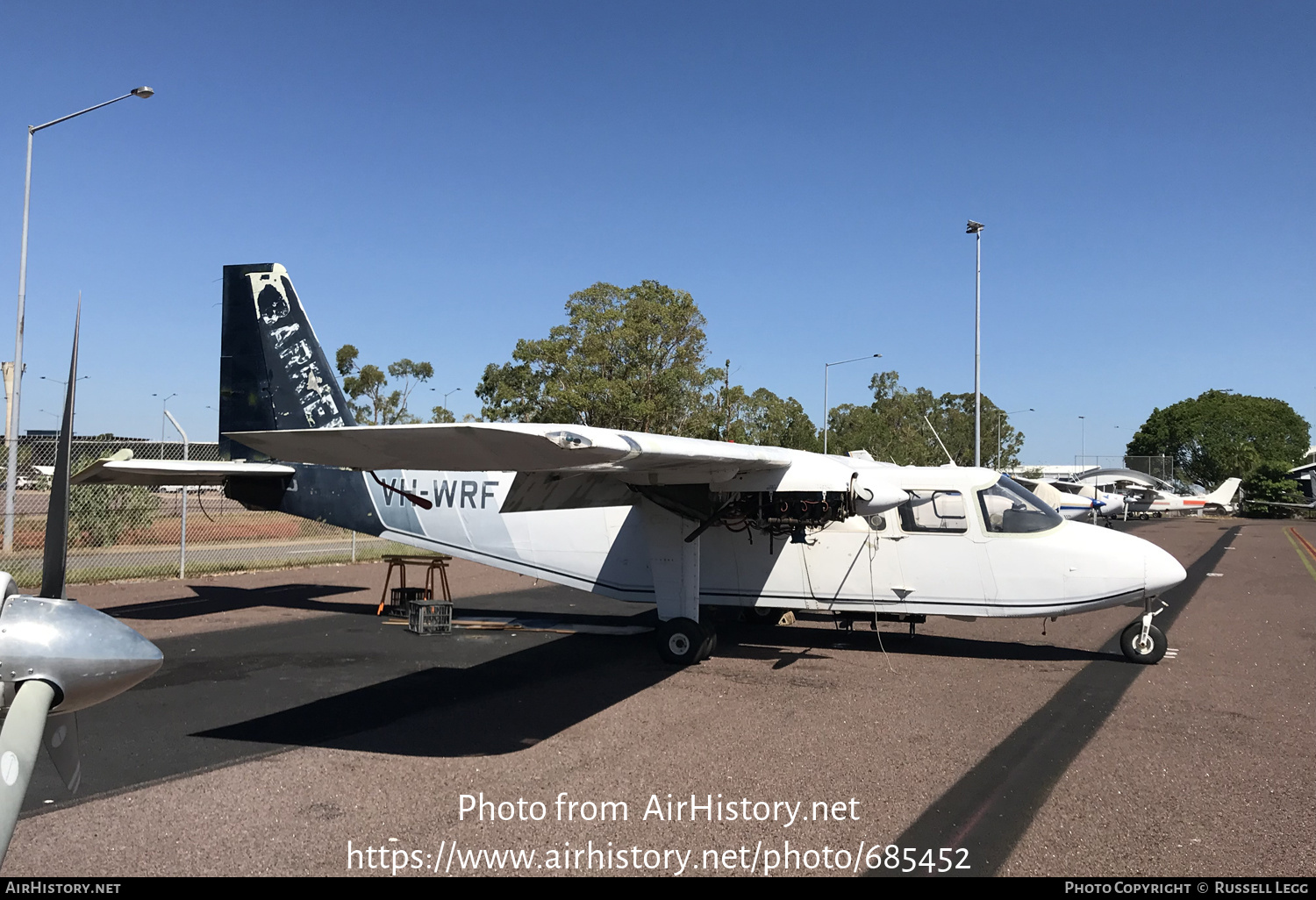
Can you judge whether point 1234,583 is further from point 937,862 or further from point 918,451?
point 918,451

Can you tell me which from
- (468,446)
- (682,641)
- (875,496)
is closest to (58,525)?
(468,446)

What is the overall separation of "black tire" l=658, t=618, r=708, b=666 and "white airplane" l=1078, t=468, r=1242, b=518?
3635 cm

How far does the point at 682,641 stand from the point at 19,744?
6.70 m

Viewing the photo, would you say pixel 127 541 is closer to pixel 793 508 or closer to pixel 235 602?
pixel 235 602

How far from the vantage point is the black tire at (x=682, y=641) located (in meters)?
8.98

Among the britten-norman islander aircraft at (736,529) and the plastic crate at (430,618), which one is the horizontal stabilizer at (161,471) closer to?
the britten-norman islander aircraft at (736,529)

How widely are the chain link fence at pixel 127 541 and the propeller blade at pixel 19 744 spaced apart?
32.2ft

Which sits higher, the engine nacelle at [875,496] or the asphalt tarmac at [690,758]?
the engine nacelle at [875,496]

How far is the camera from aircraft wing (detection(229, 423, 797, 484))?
495 centimetres

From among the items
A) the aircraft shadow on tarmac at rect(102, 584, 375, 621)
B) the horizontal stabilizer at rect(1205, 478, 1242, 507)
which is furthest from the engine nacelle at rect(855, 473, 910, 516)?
the horizontal stabilizer at rect(1205, 478, 1242, 507)

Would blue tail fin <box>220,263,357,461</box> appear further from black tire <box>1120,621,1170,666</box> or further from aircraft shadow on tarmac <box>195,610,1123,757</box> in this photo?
black tire <box>1120,621,1170,666</box>

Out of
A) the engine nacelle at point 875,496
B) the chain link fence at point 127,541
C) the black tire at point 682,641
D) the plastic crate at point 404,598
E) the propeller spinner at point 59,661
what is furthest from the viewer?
the chain link fence at point 127,541

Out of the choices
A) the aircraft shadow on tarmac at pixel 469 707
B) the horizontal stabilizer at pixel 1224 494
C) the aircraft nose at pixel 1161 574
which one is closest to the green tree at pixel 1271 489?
the horizontal stabilizer at pixel 1224 494
